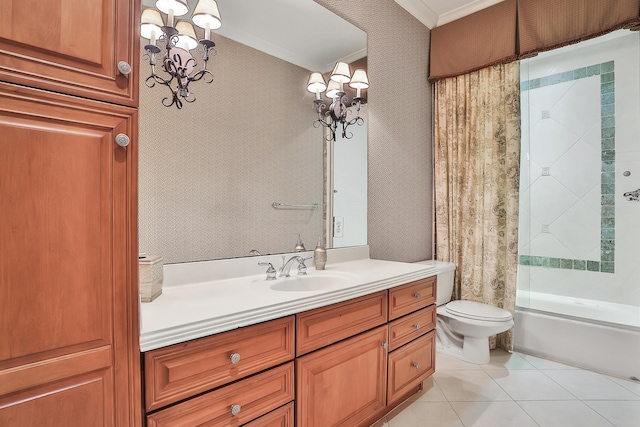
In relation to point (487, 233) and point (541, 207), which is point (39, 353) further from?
point (541, 207)

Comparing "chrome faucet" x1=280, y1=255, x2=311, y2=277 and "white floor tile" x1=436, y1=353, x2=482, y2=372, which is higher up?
"chrome faucet" x1=280, y1=255, x2=311, y2=277

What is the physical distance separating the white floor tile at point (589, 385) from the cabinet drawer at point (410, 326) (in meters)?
1.02

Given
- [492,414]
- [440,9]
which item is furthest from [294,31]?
[492,414]

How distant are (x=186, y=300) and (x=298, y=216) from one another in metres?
0.91

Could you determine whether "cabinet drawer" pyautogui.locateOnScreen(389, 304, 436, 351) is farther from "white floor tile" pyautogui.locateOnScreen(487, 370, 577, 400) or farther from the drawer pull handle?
the drawer pull handle

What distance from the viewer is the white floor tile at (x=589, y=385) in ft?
6.96

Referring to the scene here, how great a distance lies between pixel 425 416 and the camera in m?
1.93

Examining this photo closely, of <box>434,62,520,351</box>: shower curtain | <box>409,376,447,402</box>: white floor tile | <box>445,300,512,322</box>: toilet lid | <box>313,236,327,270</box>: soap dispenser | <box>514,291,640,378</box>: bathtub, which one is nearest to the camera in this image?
<box>313,236,327,270</box>: soap dispenser

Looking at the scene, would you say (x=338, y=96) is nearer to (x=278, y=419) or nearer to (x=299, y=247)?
(x=299, y=247)

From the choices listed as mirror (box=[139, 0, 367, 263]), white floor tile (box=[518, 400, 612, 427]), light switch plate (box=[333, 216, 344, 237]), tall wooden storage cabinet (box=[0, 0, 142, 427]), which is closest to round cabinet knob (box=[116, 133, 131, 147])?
tall wooden storage cabinet (box=[0, 0, 142, 427])

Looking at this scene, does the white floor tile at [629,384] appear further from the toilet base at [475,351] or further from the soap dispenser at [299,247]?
the soap dispenser at [299,247]

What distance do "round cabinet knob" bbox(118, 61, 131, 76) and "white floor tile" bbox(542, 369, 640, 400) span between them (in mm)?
2843

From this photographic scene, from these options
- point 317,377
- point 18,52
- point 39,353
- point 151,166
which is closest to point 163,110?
point 151,166

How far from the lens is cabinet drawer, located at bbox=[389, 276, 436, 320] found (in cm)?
179
